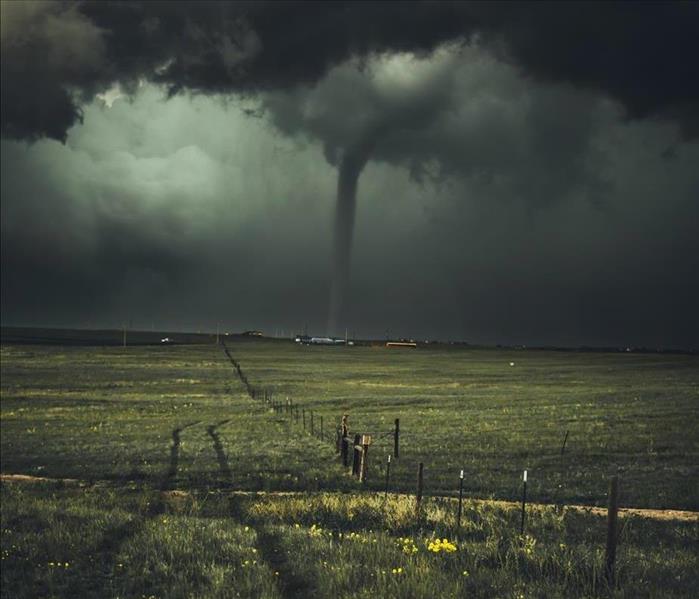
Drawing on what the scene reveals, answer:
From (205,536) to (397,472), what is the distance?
12.9 m

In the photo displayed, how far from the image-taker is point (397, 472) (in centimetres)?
2597

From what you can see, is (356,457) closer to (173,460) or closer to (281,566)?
(173,460)

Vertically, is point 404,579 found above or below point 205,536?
above

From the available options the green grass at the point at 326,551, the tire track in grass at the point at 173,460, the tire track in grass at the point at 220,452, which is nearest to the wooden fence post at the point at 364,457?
the green grass at the point at 326,551

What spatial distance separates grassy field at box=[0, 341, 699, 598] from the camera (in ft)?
36.2

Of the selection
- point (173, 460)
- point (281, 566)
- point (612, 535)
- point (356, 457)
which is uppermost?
point (612, 535)

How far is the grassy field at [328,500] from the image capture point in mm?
11023

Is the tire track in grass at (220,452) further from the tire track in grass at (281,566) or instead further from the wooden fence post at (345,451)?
the tire track in grass at (281,566)

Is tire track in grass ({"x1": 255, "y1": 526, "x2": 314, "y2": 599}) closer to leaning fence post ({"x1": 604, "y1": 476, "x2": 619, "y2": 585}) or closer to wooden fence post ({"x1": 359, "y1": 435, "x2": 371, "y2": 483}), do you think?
leaning fence post ({"x1": 604, "y1": 476, "x2": 619, "y2": 585})

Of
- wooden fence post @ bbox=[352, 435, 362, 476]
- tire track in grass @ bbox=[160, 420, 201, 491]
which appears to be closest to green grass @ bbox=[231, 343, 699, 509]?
wooden fence post @ bbox=[352, 435, 362, 476]

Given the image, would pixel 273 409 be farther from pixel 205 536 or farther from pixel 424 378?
pixel 424 378

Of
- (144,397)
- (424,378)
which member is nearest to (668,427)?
(144,397)

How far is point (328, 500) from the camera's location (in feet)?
61.1

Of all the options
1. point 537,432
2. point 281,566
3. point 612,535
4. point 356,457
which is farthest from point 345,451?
point 612,535
